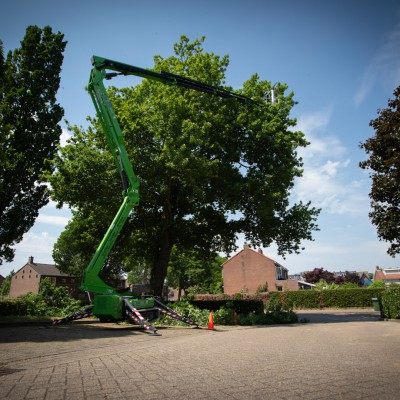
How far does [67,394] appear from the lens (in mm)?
4043

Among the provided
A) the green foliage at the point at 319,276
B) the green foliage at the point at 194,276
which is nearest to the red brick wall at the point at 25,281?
the green foliage at the point at 194,276

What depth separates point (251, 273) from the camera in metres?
57.0

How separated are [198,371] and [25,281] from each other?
8257 cm

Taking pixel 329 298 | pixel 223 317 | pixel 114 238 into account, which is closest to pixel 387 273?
pixel 329 298

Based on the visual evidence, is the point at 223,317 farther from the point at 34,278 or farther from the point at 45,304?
the point at 34,278

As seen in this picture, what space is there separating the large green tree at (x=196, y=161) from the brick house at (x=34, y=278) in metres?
56.4

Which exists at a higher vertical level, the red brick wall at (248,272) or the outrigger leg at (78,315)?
the red brick wall at (248,272)

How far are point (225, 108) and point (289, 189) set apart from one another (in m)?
7.23

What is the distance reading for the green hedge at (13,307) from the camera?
57.9ft

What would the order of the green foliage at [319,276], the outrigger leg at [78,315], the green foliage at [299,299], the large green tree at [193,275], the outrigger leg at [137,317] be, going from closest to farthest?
the outrigger leg at [137,317]
the outrigger leg at [78,315]
the green foliage at [299,299]
the large green tree at [193,275]
the green foliage at [319,276]

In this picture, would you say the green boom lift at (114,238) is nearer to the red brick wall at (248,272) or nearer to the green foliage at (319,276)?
the red brick wall at (248,272)

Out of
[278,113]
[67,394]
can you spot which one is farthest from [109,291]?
[278,113]

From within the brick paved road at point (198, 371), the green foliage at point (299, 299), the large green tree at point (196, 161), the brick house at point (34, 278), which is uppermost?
the large green tree at point (196, 161)

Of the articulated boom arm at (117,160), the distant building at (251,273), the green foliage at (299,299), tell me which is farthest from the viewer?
the distant building at (251,273)
